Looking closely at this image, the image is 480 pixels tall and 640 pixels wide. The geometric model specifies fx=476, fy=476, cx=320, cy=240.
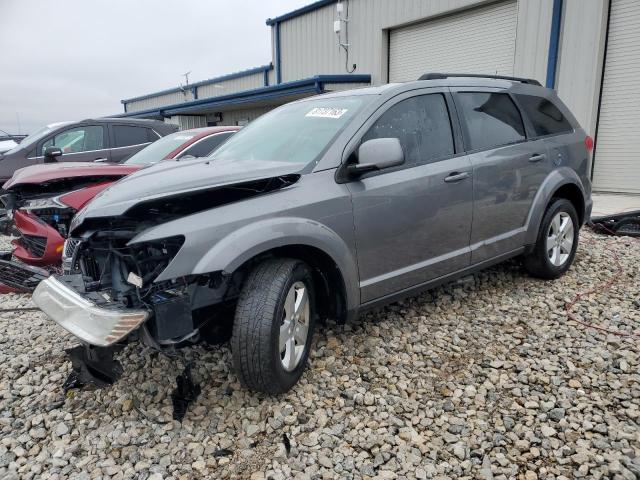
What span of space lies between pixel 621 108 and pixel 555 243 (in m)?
6.18

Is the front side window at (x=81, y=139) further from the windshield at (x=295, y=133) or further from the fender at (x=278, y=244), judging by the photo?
the fender at (x=278, y=244)

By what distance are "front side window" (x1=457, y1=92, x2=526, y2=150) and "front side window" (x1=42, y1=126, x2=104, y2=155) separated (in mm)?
6324

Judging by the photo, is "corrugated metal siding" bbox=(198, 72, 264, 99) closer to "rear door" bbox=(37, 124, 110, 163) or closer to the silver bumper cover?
"rear door" bbox=(37, 124, 110, 163)

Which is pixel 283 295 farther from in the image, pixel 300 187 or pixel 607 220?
pixel 607 220

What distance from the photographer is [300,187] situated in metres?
2.79

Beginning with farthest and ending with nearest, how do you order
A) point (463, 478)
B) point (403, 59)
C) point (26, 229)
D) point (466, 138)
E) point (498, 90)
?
1. point (403, 59)
2. point (26, 229)
3. point (498, 90)
4. point (466, 138)
5. point (463, 478)

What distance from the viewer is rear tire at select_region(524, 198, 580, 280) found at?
14.2 feet

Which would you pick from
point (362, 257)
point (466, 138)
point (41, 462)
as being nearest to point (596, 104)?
point (466, 138)

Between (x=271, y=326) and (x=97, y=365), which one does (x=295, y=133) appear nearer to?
(x=271, y=326)

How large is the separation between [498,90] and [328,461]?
331 cm

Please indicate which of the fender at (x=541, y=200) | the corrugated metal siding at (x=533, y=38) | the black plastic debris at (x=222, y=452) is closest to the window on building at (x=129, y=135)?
the fender at (x=541, y=200)

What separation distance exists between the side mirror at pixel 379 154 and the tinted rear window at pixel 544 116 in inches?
81.4

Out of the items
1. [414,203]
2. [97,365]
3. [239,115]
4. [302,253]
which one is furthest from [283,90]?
[97,365]

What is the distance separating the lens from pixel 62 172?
191 inches
